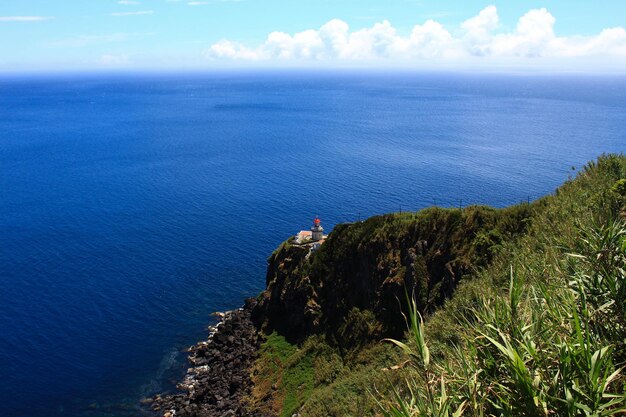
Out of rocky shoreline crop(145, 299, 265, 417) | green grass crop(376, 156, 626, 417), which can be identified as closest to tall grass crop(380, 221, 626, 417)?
green grass crop(376, 156, 626, 417)

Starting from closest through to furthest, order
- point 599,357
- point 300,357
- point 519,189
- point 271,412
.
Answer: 1. point 599,357
2. point 271,412
3. point 300,357
4. point 519,189

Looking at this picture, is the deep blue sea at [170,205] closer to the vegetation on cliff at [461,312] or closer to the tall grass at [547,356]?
the vegetation on cliff at [461,312]

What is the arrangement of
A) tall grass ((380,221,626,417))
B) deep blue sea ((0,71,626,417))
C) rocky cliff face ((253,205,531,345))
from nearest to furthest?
tall grass ((380,221,626,417)) < rocky cliff face ((253,205,531,345)) < deep blue sea ((0,71,626,417))

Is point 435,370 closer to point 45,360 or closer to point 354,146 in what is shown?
point 45,360

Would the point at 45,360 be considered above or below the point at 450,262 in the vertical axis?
below

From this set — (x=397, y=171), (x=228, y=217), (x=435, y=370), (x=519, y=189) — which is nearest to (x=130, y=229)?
(x=228, y=217)

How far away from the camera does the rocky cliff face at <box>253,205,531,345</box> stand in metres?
41.8

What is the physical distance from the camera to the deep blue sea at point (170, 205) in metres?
51.4

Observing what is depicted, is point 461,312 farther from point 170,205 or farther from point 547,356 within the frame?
point 170,205

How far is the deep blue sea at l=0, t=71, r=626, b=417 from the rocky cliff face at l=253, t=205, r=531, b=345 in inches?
457

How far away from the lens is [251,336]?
5331cm

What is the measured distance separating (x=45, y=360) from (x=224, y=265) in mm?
25861

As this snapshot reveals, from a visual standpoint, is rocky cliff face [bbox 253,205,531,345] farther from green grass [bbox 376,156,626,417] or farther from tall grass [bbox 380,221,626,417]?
tall grass [bbox 380,221,626,417]

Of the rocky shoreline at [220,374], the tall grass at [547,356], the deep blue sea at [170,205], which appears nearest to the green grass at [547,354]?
the tall grass at [547,356]
